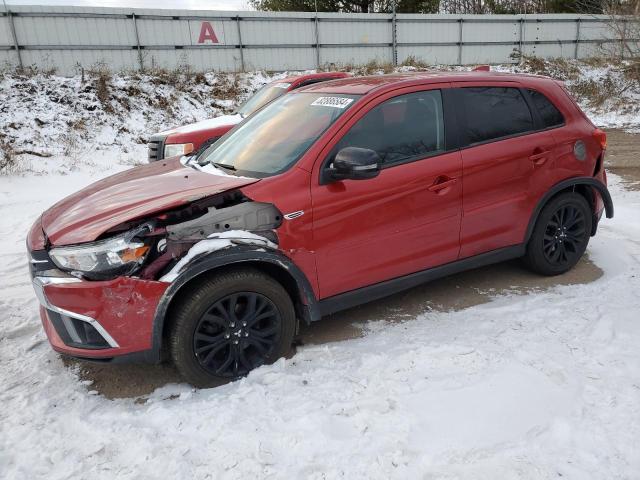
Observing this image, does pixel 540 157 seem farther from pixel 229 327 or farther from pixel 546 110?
A: pixel 229 327

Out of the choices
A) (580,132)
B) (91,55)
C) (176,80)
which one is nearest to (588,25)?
(176,80)

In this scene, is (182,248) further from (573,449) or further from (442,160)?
(573,449)

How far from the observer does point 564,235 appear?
4.30 meters

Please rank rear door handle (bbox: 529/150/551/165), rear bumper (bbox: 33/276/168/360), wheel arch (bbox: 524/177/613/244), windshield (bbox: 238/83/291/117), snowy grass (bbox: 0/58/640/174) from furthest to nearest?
1. snowy grass (bbox: 0/58/640/174)
2. windshield (bbox: 238/83/291/117)
3. wheel arch (bbox: 524/177/613/244)
4. rear door handle (bbox: 529/150/551/165)
5. rear bumper (bbox: 33/276/168/360)

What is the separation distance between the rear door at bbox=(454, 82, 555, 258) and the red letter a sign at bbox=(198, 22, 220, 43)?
Answer: 13.6 metres

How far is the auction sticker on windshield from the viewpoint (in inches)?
134

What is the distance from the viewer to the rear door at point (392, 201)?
313 centimetres

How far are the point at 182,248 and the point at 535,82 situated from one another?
3216 mm

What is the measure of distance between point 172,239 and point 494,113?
263 cm

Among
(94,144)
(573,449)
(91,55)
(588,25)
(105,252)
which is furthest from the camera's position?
(588,25)

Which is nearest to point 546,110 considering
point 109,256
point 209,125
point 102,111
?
point 109,256

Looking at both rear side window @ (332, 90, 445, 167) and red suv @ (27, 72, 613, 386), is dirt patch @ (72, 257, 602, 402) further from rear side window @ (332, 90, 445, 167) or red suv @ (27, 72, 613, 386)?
rear side window @ (332, 90, 445, 167)

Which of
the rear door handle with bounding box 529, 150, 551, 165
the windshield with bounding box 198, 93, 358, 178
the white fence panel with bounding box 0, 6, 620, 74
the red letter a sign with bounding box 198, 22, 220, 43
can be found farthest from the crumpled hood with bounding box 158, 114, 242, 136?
the red letter a sign with bounding box 198, 22, 220, 43

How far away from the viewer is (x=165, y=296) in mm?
2723
